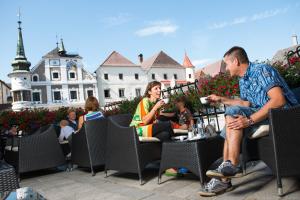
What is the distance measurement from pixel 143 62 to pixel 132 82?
7.44m

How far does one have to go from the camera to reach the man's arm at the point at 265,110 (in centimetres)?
222

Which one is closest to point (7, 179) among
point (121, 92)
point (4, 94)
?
point (121, 92)

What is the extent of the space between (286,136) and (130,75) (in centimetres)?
3940

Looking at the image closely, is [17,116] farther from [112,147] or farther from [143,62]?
[143,62]

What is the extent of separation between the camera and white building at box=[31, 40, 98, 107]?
3609 cm

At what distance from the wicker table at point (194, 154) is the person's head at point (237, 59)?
711 mm

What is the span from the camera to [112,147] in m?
3.61

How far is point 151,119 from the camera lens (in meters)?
3.49

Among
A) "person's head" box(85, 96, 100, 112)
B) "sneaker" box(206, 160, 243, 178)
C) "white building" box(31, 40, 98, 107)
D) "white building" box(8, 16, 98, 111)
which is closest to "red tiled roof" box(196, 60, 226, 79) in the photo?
"white building" box(31, 40, 98, 107)

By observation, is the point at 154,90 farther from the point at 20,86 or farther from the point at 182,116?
the point at 20,86

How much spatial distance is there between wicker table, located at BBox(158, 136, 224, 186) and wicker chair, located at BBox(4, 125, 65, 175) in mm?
2150

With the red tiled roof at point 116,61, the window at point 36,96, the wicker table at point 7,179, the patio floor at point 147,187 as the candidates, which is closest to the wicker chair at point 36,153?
the patio floor at point 147,187

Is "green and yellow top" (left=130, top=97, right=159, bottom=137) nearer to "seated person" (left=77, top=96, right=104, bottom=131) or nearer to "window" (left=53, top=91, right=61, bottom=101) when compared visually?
"seated person" (left=77, top=96, right=104, bottom=131)

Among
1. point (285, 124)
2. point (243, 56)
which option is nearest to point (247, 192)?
point (285, 124)
